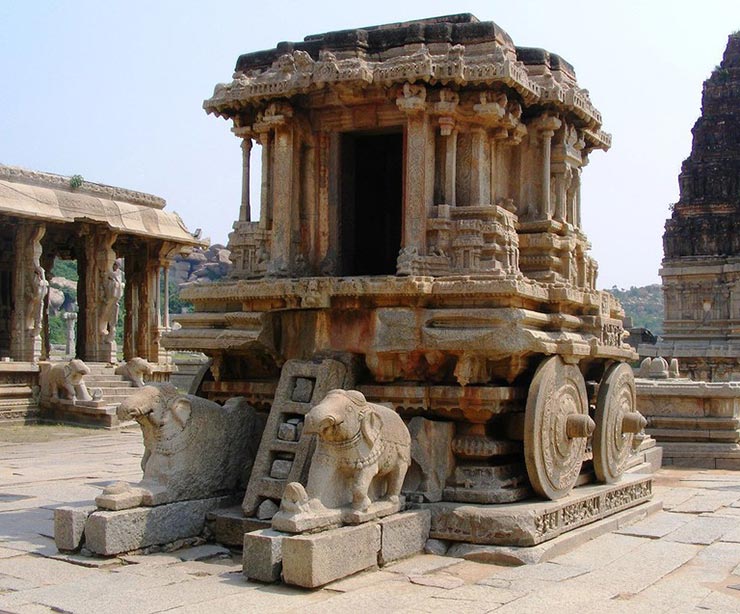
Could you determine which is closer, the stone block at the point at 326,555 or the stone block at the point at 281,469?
the stone block at the point at 326,555

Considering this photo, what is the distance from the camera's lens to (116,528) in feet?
20.1

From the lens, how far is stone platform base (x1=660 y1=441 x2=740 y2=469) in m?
12.3

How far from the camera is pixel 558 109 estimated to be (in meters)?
8.34

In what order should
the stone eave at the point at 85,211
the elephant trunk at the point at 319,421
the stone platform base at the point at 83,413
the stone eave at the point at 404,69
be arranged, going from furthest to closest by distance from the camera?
the stone eave at the point at 85,211
the stone platform base at the point at 83,413
the stone eave at the point at 404,69
the elephant trunk at the point at 319,421

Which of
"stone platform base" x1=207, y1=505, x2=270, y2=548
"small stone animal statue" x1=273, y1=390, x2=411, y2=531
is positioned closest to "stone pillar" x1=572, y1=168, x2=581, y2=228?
"small stone animal statue" x1=273, y1=390, x2=411, y2=531

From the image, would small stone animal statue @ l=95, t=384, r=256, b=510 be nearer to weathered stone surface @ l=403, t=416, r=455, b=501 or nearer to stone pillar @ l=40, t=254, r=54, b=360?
weathered stone surface @ l=403, t=416, r=455, b=501

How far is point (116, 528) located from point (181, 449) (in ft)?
2.90

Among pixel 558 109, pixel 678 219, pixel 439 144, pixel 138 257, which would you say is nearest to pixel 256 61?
pixel 439 144

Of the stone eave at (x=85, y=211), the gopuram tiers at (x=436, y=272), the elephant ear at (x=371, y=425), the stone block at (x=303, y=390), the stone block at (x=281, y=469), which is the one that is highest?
the stone eave at (x=85, y=211)

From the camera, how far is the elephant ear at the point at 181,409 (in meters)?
6.90

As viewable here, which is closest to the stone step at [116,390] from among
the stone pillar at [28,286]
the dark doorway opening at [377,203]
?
the stone pillar at [28,286]

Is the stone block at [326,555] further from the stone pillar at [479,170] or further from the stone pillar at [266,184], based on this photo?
the stone pillar at [266,184]

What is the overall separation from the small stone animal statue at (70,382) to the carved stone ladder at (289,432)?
11.9 meters

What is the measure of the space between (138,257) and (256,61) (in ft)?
54.8
